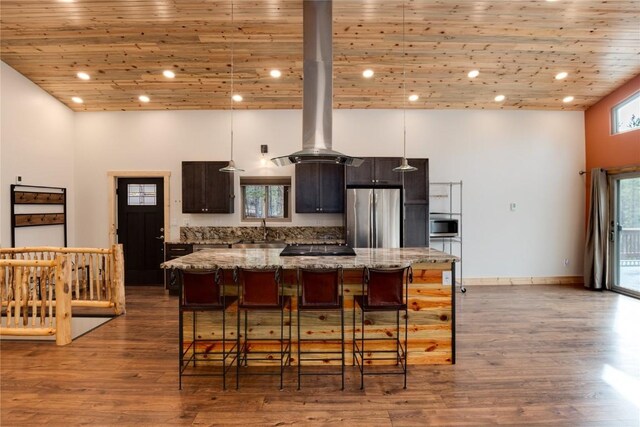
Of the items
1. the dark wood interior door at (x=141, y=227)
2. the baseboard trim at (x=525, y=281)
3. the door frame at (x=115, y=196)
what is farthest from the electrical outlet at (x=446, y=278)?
the dark wood interior door at (x=141, y=227)

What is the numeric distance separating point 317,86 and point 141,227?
4.60 m

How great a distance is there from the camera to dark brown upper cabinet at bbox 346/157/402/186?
19.1 feet

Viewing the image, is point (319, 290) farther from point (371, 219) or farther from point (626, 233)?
point (626, 233)

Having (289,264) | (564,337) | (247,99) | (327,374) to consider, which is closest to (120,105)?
(247,99)

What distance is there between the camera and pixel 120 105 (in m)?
6.29

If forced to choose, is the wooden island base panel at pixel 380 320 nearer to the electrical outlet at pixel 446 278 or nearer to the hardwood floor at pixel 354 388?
the electrical outlet at pixel 446 278

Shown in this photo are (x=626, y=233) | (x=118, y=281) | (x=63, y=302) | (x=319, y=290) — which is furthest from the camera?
(x=626, y=233)

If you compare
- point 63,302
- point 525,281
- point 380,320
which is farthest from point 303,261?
point 525,281

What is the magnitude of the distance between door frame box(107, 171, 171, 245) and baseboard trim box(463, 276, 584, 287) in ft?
18.6

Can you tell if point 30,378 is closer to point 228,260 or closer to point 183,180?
point 228,260

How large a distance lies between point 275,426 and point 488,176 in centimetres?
582

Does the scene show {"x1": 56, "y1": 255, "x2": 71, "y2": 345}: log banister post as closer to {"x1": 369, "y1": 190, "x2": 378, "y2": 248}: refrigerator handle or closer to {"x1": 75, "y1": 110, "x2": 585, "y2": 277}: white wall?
{"x1": 75, "y1": 110, "x2": 585, "y2": 277}: white wall

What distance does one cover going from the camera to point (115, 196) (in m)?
6.53

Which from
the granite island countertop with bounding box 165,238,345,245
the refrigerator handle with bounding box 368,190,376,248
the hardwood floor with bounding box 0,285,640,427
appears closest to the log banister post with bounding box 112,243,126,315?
the hardwood floor with bounding box 0,285,640,427
